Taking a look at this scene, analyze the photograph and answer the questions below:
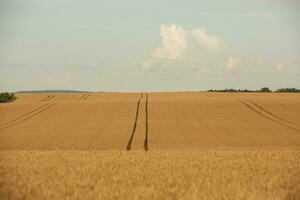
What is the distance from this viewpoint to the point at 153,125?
4134cm

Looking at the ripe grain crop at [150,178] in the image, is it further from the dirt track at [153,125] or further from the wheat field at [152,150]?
the dirt track at [153,125]

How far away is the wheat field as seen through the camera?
11.6 meters

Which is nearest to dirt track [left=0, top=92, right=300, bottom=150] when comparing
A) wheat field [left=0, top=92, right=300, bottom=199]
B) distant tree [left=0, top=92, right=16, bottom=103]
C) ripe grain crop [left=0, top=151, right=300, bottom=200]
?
wheat field [left=0, top=92, right=300, bottom=199]

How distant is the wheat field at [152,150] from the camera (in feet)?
38.1

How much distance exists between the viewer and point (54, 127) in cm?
4150

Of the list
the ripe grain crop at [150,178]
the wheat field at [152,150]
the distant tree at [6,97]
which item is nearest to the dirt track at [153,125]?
the wheat field at [152,150]

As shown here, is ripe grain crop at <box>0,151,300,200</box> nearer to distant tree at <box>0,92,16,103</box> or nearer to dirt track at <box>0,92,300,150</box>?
dirt track at <box>0,92,300,150</box>

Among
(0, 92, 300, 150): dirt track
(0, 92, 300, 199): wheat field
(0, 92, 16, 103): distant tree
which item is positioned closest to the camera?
(0, 92, 300, 199): wheat field

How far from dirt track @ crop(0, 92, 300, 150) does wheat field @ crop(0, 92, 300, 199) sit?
7 centimetres

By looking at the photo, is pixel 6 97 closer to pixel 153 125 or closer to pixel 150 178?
pixel 153 125

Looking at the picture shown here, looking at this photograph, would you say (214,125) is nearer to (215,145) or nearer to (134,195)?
(215,145)

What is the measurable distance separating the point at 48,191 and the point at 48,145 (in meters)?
21.3

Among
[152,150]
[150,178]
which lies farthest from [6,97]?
[150,178]

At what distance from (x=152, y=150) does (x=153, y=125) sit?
15042 millimetres
